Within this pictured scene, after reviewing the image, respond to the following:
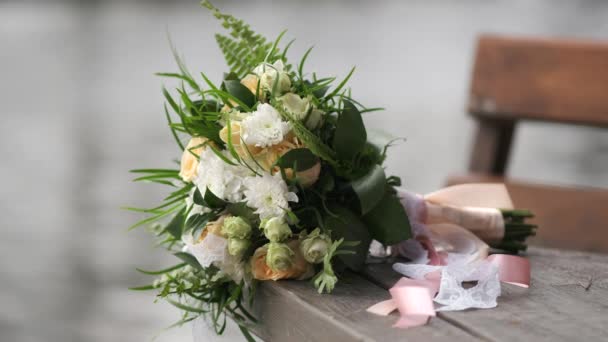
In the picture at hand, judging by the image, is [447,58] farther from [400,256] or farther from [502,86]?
[400,256]

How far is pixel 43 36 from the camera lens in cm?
597

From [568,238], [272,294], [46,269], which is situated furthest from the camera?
[46,269]

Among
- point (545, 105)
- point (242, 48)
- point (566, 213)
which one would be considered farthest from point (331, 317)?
→ point (545, 105)

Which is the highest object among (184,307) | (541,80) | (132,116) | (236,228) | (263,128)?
(541,80)

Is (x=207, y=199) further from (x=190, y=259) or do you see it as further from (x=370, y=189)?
(x=370, y=189)

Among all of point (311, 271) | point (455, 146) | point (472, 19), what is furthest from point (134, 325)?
point (472, 19)

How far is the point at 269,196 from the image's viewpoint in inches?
30.7

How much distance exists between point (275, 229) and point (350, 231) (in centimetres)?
10

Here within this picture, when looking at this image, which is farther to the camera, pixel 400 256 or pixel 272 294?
pixel 400 256

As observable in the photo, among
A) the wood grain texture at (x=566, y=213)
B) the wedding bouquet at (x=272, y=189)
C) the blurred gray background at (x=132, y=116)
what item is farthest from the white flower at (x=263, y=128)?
the blurred gray background at (x=132, y=116)

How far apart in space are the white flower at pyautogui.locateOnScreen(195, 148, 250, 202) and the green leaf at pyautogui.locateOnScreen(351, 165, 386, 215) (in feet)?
0.44

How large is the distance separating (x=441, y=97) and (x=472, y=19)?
1.05m

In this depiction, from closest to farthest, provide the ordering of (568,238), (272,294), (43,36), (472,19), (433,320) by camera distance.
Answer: (433,320), (272,294), (568,238), (472,19), (43,36)

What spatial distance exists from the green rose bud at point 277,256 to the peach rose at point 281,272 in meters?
0.02
